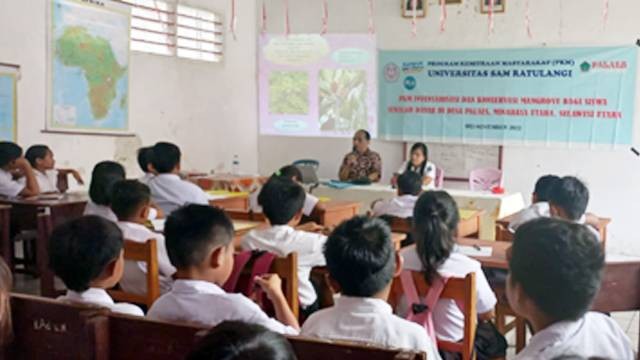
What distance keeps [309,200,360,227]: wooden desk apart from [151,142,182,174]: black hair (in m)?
0.89

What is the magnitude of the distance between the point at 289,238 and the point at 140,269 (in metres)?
0.60

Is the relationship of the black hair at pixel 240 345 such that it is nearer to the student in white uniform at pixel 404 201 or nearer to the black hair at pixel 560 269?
the black hair at pixel 560 269

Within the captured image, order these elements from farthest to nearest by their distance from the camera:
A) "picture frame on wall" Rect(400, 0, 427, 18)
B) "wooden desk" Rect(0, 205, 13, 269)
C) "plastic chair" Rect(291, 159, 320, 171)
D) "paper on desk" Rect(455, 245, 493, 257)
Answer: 1. "plastic chair" Rect(291, 159, 320, 171)
2. "picture frame on wall" Rect(400, 0, 427, 18)
3. "wooden desk" Rect(0, 205, 13, 269)
4. "paper on desk" Rect(455, 245, 493, 257)

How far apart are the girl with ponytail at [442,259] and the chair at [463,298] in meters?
0.04

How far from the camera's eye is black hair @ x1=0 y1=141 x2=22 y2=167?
4.86m

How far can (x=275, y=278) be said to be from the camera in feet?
6.54

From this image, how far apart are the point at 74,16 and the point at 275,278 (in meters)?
4.53

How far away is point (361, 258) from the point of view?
1810 mm

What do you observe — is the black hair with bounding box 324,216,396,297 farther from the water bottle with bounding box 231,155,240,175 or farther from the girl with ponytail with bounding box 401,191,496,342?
the water bottle with bounding box 231,155,240,175

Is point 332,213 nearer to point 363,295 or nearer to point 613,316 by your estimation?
point 613,316

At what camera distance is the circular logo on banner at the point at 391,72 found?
7120 millimetres

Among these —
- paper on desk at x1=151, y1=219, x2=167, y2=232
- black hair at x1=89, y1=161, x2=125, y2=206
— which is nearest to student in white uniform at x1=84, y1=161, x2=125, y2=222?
black hair at x1=89, y1=161, x2=125, y2=206

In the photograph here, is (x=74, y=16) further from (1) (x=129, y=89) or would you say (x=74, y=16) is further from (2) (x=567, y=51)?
(2) (x=567, y=51)

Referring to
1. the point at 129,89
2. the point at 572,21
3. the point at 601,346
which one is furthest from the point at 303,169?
the point at 601,346
